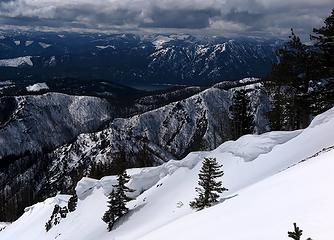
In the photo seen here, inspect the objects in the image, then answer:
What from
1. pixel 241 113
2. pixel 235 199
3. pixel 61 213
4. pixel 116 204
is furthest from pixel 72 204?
pixel 235 199

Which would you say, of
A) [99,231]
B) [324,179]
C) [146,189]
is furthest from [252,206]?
[146,189]

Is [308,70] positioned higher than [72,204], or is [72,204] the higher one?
[308,70]

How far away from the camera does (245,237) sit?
12086mm

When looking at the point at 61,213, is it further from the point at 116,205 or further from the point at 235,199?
the point at 235,199

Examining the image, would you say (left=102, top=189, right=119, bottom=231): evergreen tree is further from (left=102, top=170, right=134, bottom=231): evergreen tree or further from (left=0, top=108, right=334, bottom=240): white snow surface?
(left=0, top=108, right=334, bottom=240): white snow surface

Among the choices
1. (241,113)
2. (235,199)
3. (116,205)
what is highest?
(235,199)

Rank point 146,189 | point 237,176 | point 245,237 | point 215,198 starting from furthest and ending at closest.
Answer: point 146,189, point 237,176, point 215,198, point 245,237

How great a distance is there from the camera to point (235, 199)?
59.0ft

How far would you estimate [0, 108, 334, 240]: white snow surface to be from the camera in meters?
12.7

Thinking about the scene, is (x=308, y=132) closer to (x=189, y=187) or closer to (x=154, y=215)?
(x=189, y=187)

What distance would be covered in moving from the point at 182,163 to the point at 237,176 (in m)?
8.85

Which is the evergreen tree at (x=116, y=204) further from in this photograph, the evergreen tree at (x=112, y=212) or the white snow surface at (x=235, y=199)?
the white snow surface at (x=235, y=199)

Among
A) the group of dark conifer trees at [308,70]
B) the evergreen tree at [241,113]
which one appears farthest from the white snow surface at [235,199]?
the evergreen tree at [241,113]

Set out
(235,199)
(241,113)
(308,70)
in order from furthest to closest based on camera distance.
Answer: (241,113), (308,70), (235,199)
